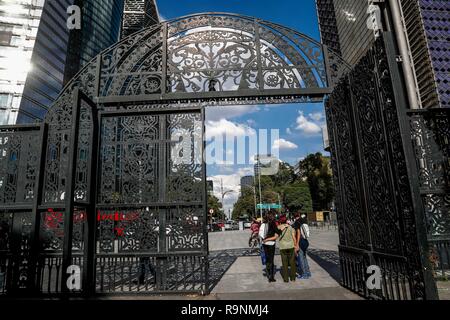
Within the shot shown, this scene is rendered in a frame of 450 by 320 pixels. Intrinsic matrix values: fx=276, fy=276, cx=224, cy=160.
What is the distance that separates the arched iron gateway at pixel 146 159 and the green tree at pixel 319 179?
118 ft

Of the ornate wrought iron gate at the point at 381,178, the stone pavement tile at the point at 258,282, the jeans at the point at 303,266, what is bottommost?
the stone pavement tile at the point at 258,282

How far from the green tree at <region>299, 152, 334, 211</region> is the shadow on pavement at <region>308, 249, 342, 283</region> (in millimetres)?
31048

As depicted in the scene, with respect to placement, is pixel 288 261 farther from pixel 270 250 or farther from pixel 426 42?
pixel 426 42

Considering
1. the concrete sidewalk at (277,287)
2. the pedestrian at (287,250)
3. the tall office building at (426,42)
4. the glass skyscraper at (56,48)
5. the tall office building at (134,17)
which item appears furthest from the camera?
the tall office building at (426,42)

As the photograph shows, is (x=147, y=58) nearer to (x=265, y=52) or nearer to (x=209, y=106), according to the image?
(x=209, y=106)

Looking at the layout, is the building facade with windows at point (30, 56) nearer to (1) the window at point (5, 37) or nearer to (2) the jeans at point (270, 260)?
(1) the window at point (5, 37)

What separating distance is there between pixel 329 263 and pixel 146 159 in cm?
623

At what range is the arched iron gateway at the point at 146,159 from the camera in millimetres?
4922

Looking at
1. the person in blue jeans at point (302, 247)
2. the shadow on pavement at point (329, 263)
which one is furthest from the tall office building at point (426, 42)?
the person in blue jeans at point (302, 247)

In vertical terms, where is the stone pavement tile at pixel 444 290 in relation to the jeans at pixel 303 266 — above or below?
below

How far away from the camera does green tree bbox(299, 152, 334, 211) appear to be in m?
39.4

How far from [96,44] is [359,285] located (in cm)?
6818

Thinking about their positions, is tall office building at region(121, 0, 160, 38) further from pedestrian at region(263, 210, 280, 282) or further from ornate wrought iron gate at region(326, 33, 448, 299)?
ornate wrought iron gate at region(326, 33, 448, 299)

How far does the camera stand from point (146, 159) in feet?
17.6
